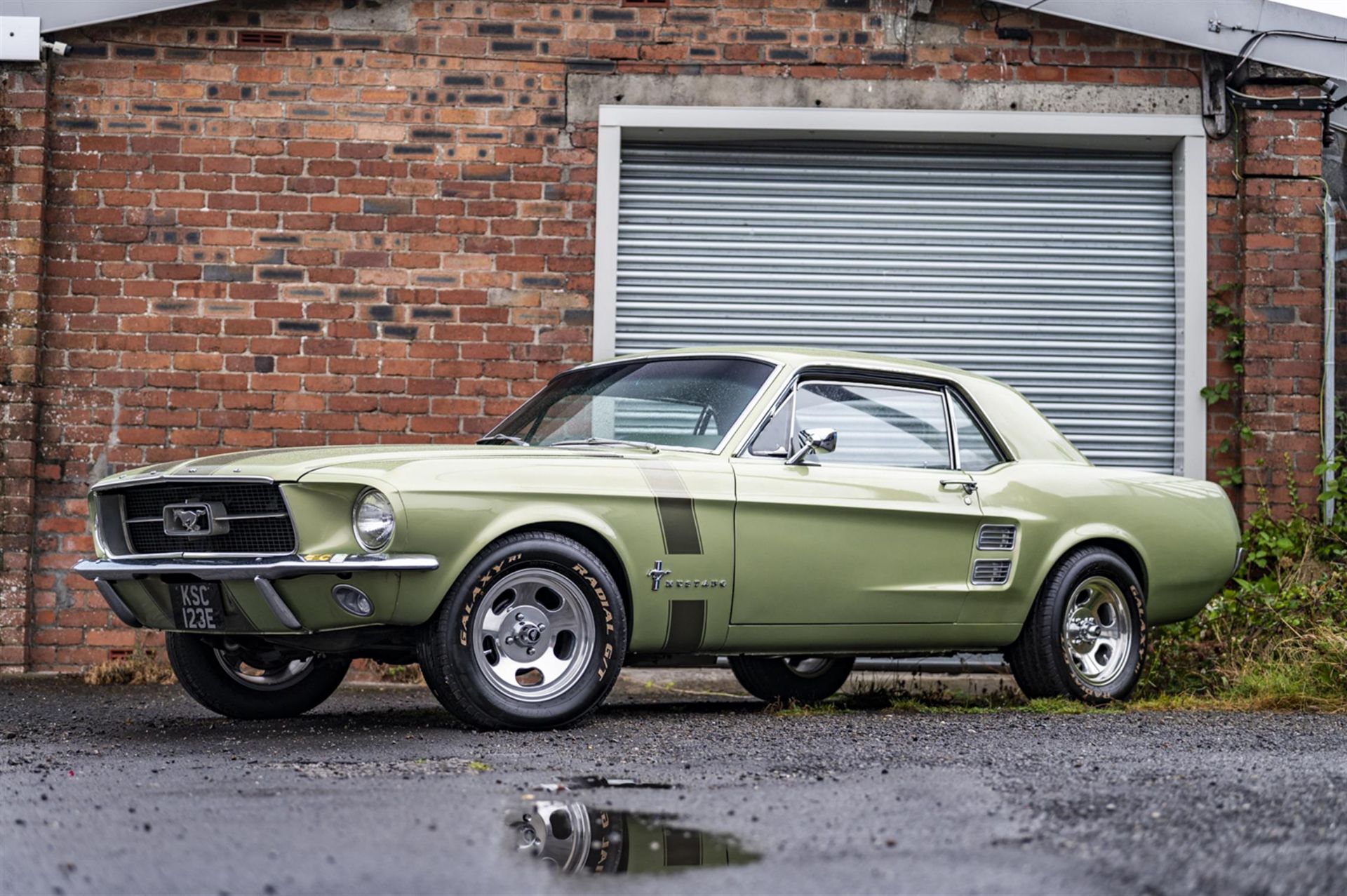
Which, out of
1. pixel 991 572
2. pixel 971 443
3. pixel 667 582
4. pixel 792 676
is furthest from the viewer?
pixel 792 676

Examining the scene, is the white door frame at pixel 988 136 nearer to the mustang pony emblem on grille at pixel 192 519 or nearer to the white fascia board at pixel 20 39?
the white fascia board at pixel 20 39

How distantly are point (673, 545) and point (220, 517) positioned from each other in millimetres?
1597

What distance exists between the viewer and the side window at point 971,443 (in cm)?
689

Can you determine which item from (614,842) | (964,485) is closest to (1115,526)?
(964,485)

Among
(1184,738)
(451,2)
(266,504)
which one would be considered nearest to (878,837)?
(1184,738)

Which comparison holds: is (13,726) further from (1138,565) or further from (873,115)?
(873,115)

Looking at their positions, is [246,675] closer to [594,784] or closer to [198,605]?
[198,605]

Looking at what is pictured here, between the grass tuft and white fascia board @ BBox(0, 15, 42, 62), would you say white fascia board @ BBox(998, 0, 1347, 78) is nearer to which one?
white fascia board @ BBox(0, 15, 42, 62)

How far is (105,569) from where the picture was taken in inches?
220

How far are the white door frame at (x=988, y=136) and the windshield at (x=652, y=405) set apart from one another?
2.77m

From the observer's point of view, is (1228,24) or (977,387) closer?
(977,387)

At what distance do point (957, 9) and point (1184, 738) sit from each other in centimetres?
566

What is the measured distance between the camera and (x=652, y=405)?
6.36 meters

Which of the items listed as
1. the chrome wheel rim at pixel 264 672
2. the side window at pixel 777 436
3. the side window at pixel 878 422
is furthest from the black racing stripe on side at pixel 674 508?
the chrome wheel rim at pixel 264 672
